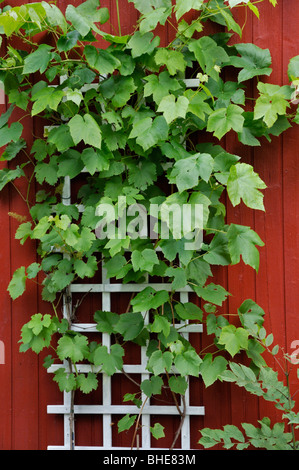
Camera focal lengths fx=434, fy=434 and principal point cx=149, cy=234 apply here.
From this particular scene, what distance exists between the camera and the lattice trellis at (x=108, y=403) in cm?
183

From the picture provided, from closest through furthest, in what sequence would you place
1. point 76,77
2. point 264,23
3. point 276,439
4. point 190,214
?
point 190,214
point 276,439
point 76,77
point 264,23

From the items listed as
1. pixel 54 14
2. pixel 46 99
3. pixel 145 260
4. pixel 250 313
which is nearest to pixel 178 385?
pixel 250 313

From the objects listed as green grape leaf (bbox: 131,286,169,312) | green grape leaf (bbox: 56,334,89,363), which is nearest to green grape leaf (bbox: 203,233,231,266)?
green grape leaf (bbox: 131,286,169,312)

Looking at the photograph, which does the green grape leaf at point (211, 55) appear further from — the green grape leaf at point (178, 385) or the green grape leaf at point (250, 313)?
the green grape leaf at point (178, 385)

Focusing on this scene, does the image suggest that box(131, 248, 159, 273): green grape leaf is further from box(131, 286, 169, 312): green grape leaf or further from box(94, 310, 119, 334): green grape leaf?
box(94, 310, 119, 334): green grape leaf

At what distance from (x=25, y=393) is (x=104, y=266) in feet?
2.32

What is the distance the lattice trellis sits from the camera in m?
1.83

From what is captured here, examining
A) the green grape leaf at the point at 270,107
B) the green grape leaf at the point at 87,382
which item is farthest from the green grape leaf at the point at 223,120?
the green grape leaf at the point at 87,382

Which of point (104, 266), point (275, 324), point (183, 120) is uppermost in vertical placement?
point (183, 120)

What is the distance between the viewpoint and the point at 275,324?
1.85 meters

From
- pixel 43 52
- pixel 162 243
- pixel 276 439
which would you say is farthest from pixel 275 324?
pixel 43 52

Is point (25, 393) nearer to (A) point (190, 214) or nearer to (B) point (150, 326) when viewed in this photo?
(B) point (150, 326)

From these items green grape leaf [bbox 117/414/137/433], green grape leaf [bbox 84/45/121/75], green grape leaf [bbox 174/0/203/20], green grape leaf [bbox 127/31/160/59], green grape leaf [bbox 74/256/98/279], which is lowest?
green grape leaf [bbox 117/414/137/433]

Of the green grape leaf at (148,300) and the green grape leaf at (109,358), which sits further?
the green grape leaf at (109,358)
